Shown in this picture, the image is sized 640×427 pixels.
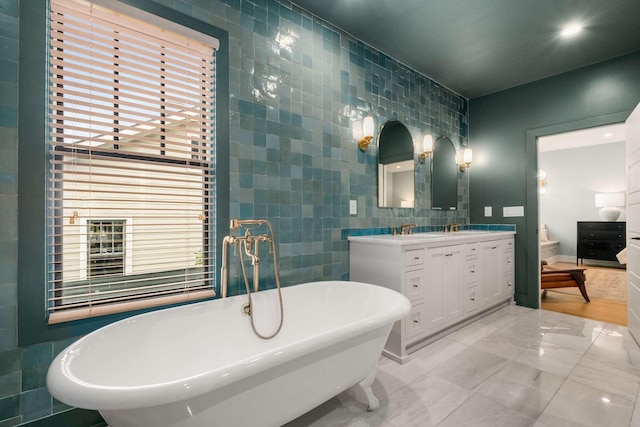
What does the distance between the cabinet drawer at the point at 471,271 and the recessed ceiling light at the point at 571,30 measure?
6.94ft

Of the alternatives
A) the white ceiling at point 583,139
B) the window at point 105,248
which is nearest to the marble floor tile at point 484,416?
the window at point 105,248

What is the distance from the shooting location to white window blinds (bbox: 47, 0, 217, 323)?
143cm

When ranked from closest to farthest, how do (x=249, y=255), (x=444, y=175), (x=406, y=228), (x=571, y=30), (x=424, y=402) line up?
(x=424, y=402)
(x=249, y=255)
(x=571, y=30)
(x=406, y=228)
(x=444, y=175)

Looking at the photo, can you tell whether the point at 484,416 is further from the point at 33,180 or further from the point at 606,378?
the point at 33,180

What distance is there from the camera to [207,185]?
188 cm

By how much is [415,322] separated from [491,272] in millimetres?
1395

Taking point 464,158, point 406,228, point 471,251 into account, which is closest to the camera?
point 471,251

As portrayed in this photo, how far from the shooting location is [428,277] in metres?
2.34

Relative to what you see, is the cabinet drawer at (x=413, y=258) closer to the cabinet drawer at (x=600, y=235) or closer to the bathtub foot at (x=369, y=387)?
the bathtub foot at (x=369, y=387)

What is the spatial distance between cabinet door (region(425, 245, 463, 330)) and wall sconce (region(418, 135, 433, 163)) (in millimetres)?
1062

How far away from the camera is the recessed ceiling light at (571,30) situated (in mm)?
2461

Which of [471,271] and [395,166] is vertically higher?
[395,166]

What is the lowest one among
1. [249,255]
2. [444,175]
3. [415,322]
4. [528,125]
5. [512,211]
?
[415,322]

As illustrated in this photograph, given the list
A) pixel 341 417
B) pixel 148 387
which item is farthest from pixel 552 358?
pixel 148 387
